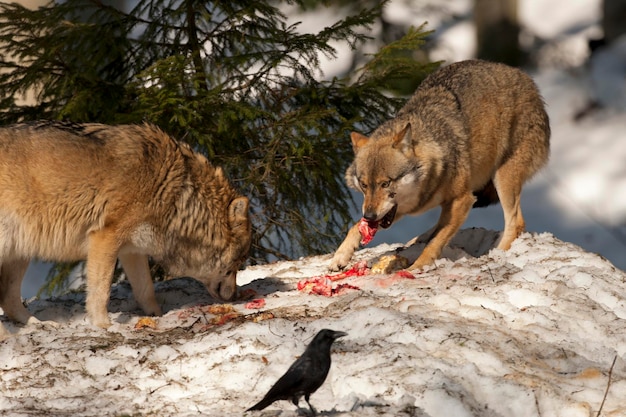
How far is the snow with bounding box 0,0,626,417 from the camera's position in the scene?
15.1 feet

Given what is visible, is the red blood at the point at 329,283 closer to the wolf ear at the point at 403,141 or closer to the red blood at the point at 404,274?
the red blood at the point at 404,274

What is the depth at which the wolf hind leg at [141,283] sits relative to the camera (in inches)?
274

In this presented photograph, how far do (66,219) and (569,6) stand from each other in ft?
55.1

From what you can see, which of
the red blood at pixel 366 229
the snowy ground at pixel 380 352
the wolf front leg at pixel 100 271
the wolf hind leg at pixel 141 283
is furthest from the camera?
the red blood at pixel 366 229

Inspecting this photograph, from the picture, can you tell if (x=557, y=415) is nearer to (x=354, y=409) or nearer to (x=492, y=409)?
(x=492, y=409)

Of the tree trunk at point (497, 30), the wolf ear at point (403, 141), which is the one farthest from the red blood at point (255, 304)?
the tree trunk at point (497, 30)

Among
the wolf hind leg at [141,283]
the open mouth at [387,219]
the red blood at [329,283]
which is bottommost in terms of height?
the wolf hind leg at [141,283]

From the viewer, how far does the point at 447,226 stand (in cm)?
764

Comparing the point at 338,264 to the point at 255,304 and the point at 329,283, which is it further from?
the point at 255,304

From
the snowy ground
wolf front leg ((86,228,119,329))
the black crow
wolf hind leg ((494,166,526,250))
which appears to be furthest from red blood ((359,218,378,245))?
the black crow

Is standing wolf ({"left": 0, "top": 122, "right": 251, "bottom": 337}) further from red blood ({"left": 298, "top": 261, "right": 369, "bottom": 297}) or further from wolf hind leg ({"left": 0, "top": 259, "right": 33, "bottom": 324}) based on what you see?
red blood ({"left": 298, "top": 261, "right": 369, "bottom": 297})

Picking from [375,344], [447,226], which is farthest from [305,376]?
[447,226]

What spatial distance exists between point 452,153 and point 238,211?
200 cm

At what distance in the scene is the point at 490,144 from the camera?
26.4 feet
